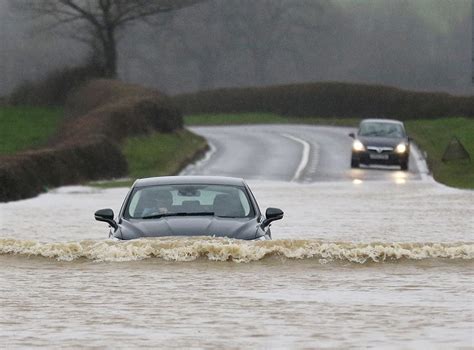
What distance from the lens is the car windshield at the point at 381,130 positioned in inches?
2293

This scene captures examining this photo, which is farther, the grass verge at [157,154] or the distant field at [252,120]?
the distant field at [252,120]

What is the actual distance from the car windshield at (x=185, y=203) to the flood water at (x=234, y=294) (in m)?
0.58

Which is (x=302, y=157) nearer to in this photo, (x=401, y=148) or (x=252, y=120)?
(x=401, y=148)

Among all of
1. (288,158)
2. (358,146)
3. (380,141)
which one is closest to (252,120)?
(288,158)

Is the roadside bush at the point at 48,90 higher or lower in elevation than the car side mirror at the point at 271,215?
lower

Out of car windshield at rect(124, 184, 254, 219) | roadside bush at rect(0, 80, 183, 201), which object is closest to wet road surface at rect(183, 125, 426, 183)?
roadside bush at rect(0, 80, 183, 201)

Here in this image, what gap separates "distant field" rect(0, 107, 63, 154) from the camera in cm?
6362

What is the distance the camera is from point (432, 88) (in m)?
99.5

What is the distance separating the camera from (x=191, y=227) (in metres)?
19.0

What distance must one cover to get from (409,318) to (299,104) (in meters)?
Result: 93.6

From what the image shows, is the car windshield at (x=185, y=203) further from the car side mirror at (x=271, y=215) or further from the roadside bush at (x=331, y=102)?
the roadside bush at (x=331, y=102)

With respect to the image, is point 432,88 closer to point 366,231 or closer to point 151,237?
point 366,231

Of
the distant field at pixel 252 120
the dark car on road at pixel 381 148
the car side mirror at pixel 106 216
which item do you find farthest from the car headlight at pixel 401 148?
the distant field at pixel 252 120

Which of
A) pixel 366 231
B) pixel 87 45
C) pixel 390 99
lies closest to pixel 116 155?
pixel 366 231
